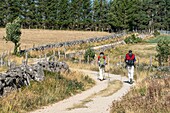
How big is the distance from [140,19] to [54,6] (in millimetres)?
31322

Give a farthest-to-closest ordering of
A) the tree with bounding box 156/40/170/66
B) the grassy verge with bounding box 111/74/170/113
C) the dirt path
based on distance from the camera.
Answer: the tree with bounding box 156/40/170/66
the dirt path
the grassy verge with bounding box 111/74/170/113

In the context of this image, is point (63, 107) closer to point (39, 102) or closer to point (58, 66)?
point (39, 102)

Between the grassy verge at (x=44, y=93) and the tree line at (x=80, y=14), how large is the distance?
9959 cm

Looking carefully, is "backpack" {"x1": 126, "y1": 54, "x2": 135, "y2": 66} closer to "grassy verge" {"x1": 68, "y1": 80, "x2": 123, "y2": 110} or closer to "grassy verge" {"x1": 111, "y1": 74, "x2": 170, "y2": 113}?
"grassy verge" {"x1": 68, "y1": 80, "x2": 123, "y2": 110}

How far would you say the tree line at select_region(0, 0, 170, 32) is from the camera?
11762cm

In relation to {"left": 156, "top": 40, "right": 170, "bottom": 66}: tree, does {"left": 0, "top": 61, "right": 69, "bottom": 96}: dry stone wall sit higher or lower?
higher

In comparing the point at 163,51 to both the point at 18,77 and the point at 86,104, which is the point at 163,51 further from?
the point at 18,77

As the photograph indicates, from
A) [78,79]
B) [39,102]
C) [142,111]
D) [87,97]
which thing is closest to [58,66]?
[78,79]

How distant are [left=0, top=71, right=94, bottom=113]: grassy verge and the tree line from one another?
327 ft

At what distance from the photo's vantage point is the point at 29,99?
44.3 ft

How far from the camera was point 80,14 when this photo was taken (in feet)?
427

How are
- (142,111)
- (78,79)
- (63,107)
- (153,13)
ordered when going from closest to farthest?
(142,111), (63,107), (78,79), (153,13)

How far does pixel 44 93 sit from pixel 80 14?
116439 millimetres

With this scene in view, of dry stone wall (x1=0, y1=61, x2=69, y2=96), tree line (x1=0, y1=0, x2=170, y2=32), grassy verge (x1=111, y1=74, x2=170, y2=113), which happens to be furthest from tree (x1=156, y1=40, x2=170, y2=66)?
tree line (x1=0, y1=0, x2=170, y2=32)
